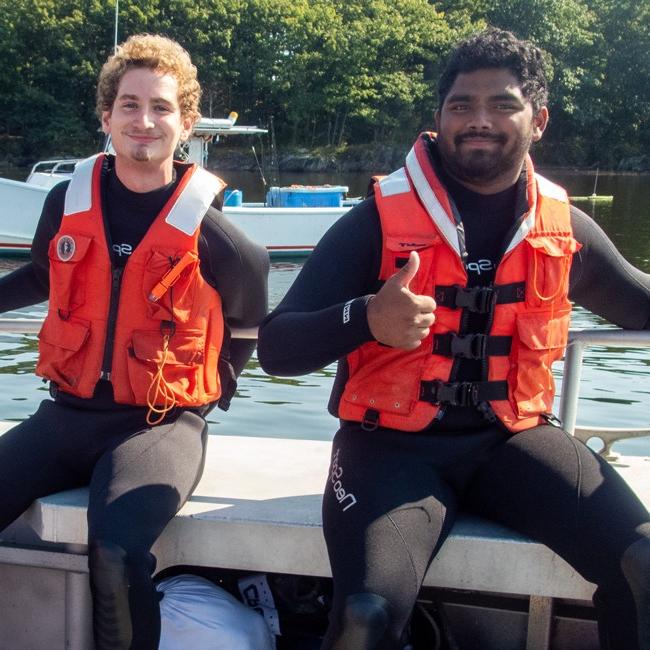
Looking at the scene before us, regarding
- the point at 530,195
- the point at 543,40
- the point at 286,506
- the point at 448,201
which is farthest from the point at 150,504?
the point at 543,40

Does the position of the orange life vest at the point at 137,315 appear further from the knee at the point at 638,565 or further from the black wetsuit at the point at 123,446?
the knee at the point at 638,565

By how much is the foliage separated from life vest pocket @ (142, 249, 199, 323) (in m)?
49.7

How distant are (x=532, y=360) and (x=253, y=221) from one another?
16.1 meters

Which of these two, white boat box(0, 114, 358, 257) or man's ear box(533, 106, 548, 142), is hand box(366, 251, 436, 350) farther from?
white boat box(0, 114, 358, 257)

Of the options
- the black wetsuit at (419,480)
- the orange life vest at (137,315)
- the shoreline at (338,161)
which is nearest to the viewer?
the black wetsuit at (419,480)

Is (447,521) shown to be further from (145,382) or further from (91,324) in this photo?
(91,324)

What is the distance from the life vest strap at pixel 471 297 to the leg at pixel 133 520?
0.79 m

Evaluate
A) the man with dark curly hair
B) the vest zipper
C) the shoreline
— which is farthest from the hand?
the shoreline

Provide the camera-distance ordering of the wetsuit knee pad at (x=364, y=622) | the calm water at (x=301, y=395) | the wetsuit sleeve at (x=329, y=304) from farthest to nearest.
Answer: the calm water at (x=301, y=395) < the wetsuit sleeve at (x=329, y=304) < the wetsuit knee pad at (x=364, y=622)

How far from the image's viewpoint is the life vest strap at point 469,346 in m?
2.46

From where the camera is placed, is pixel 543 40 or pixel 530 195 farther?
pixel 543 40

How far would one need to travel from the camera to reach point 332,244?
2.47 metres

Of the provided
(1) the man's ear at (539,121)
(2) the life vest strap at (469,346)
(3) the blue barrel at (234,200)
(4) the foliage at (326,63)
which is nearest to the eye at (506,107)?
(1) the man's ear at (539,121)

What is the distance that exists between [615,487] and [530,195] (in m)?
0.81
